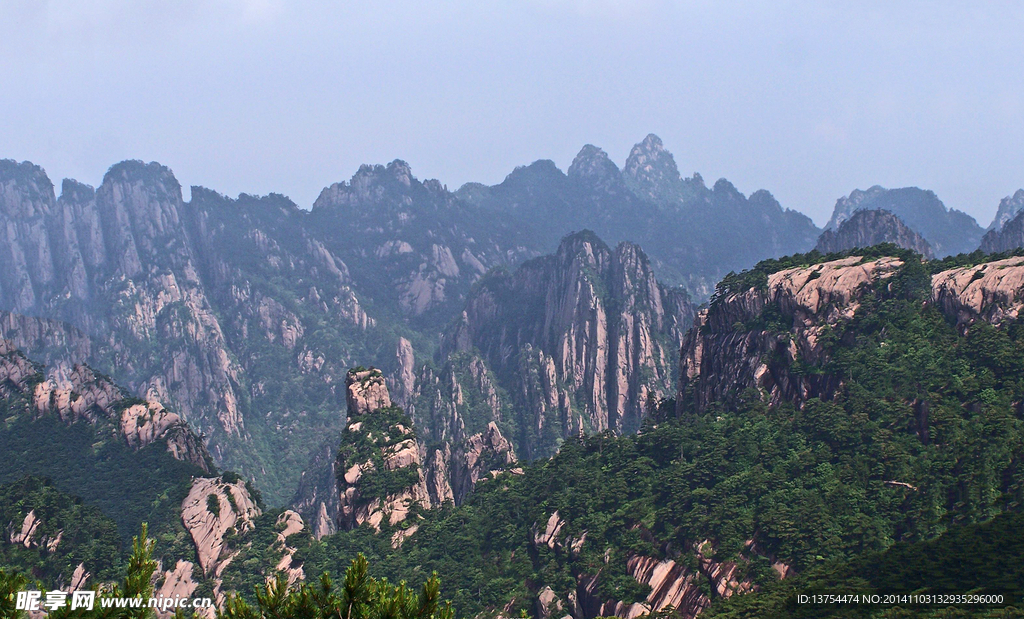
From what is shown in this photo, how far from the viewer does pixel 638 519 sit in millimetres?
95625

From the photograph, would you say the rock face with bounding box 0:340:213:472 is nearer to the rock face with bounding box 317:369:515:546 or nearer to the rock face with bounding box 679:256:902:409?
the rock face with bounding box 317:369:515:546

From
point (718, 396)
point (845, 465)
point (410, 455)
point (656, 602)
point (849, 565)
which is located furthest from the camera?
point (410, 455)

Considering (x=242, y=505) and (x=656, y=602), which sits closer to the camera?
(x=656, y=602)

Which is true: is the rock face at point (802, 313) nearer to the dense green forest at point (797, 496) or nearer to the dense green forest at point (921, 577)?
the dense green forest at point (797, 496)

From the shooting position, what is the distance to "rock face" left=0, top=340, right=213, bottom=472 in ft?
480

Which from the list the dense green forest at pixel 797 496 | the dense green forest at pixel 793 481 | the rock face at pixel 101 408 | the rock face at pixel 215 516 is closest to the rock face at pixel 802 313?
the dense green forest at pixel 797 496

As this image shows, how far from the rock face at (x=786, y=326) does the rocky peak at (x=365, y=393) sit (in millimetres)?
47743

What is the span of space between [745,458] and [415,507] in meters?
45.0

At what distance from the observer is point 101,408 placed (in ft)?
506

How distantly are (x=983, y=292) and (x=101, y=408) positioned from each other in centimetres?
12937

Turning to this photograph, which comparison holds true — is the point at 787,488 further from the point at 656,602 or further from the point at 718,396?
the point at 718,396

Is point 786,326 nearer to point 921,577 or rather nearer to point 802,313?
point 802,313

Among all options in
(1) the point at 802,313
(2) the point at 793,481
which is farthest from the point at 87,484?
(1) the point at 802,313

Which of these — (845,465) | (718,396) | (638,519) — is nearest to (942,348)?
(845,465)
